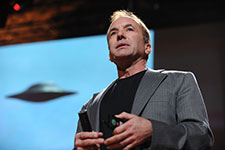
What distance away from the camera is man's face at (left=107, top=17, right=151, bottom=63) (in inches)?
51.3

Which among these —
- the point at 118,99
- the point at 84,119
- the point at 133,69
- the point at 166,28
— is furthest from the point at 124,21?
the point at 166,28

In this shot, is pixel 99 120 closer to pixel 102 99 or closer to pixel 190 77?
pixel 102 99

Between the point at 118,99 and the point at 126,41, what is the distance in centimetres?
30

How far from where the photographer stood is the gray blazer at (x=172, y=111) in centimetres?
90

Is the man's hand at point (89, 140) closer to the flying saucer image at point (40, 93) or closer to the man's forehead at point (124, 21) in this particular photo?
the man's forehead at point (124, 21)

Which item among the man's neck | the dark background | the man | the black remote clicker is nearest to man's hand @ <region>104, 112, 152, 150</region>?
the man

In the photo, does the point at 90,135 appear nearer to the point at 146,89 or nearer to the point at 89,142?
the point at 89,142

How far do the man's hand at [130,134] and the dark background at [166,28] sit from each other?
1.46 metres

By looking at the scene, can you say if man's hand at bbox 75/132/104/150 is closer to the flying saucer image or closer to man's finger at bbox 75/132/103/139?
man's finger at bbox 75/132/103/139

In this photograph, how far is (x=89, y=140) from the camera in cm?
90

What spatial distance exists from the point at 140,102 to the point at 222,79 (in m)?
1.36

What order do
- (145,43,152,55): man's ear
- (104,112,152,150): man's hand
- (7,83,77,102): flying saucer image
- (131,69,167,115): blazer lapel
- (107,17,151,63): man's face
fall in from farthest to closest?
1. (7,83,77,102): flying saucer image
2. (145,43,152,55): man's ear
3. (107,17,151,63): man's face
4. (131,69,167,115): blazer lapel
5. (104,112,152,150): man's hand

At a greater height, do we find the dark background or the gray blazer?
the dark background

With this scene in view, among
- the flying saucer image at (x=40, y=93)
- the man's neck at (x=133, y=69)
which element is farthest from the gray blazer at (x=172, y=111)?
the flying saucer image at (x=40, y=93)
